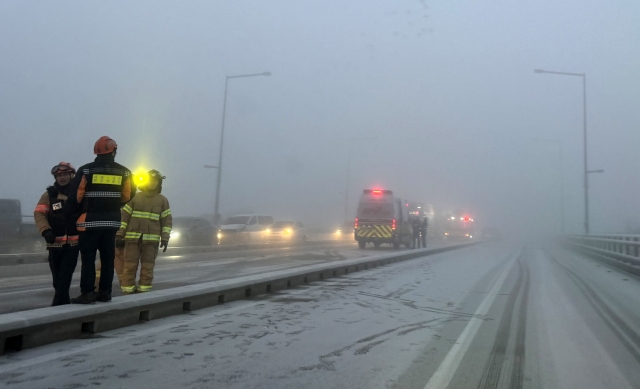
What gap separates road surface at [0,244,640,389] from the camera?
5.23 meters

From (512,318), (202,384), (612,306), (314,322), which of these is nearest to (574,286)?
(612,306)

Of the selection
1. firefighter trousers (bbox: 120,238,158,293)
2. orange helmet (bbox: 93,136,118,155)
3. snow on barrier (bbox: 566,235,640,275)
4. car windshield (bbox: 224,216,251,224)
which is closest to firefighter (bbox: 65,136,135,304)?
→ orange helmet (bbox: 93,136,118,155)

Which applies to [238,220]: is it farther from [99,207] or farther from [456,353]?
[456,353]

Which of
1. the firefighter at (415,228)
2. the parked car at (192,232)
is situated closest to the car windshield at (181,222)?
the parked car at (192,232)

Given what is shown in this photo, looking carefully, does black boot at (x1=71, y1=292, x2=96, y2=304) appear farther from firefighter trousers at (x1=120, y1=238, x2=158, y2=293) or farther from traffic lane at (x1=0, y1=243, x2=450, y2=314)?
firefighter trousers at (x1=120, y1=238, x2=158, y2=293)

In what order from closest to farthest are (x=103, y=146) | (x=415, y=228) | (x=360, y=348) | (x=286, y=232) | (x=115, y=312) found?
(x=360, y=348) < (x=103, y=146) < (x=115, y=312) < (x=415, y=228) < (x=286, y=232)

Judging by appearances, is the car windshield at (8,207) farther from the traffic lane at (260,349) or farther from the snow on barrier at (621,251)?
the snow on barrier at (621,251)

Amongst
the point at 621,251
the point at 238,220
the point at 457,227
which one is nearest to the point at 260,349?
the point at 621,251

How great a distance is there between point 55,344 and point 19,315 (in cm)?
45

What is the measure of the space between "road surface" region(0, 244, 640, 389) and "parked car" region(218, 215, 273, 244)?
61.4 feet

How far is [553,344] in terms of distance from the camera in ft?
23.3

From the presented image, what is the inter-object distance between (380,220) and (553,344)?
24863 mm

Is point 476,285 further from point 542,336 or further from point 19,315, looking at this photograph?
point 19,315

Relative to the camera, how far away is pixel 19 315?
601 centimetres
